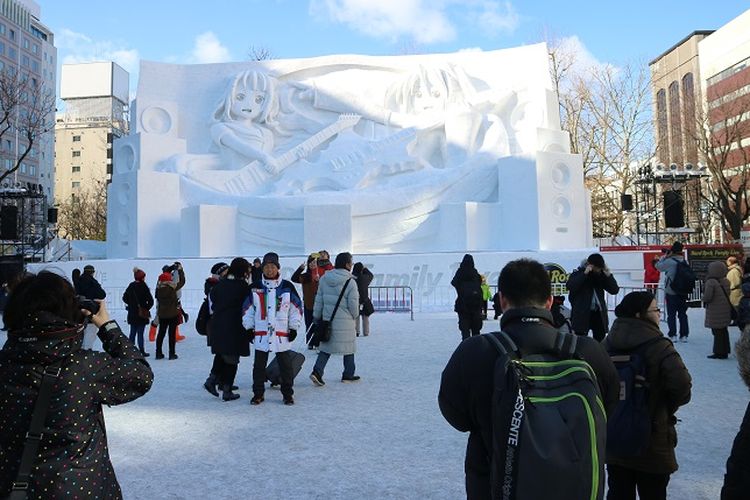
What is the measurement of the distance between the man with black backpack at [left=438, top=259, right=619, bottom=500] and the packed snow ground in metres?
1.56

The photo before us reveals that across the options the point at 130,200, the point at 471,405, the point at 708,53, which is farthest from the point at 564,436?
the point at 708,53

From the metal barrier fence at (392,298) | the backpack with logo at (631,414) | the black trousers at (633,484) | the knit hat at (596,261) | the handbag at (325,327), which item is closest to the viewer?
the backpack with logo at (631,414)

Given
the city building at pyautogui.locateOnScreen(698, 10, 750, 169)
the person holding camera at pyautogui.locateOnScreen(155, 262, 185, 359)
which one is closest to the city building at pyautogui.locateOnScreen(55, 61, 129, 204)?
the city building at pyautogui.locateOnScreen(698, 10, 750, 169)

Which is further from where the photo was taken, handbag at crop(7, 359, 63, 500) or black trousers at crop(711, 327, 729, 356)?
black trousers at crop(711, 327, 729, 356)

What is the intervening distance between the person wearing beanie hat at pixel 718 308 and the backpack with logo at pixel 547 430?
6.50 m

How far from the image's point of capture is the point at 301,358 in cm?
561

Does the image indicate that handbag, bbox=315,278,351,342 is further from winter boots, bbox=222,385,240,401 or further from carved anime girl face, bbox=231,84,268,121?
carved anime girl face, bbox=231,84,268,121

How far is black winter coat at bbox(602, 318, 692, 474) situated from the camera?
2.33 m

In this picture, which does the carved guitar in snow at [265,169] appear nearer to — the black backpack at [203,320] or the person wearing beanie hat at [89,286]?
the person wearing beanie hat at [89,286]

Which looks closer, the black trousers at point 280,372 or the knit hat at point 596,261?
the black trousers at point 280,372

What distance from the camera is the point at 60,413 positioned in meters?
1.76

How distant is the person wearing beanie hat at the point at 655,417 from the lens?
233 cm

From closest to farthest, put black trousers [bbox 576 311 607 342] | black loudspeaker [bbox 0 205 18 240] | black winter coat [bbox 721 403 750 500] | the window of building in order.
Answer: black winter coat [bbox 721 403 750 500], black trousers [bbox 576 311 607 342], black loudspeaker [bbox 0 205 18 240], the window of building

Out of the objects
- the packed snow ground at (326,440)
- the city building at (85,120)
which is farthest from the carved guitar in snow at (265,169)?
the city building at (85,120)
